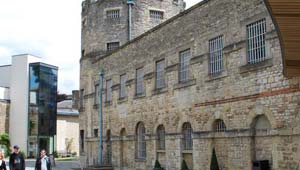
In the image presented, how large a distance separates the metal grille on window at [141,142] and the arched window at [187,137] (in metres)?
4.66

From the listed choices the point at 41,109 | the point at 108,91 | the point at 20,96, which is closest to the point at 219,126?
the point at 108,91

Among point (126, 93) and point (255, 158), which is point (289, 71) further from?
point (126, 93)

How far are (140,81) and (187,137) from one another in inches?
238

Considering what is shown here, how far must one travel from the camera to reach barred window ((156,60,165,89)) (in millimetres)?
23000

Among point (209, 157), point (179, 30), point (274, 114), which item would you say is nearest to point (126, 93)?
point (179, 30)

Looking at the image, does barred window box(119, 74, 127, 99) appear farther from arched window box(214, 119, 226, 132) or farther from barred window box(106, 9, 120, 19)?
arched window box(214, 119, 226, 132)

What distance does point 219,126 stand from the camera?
18219 mm

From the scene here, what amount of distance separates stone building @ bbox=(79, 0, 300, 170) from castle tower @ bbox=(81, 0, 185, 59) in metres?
3.70

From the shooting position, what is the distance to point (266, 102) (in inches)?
603

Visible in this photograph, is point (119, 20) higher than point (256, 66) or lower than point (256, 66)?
higher

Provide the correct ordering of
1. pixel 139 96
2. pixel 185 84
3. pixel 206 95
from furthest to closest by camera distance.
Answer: pixel 139 96
pixel 185 84
pixel 206 95

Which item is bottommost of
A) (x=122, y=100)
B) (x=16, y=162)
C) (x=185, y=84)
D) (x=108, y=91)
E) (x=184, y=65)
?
(x=16, y=162)

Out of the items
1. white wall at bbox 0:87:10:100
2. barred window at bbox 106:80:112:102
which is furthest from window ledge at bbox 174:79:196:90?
white wall at bbox 0:87:10:100

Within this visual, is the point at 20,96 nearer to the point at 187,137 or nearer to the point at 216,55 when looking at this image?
the point at 187,137
